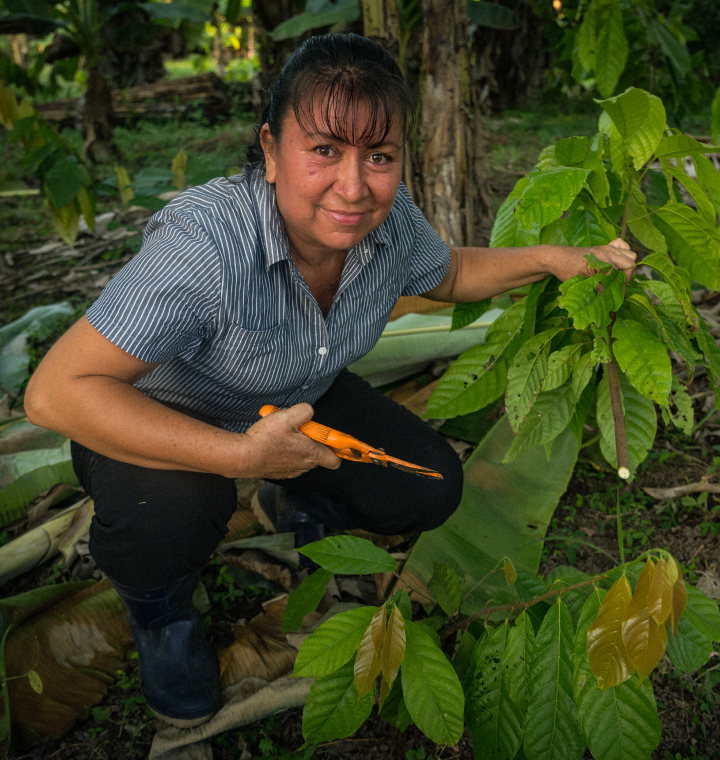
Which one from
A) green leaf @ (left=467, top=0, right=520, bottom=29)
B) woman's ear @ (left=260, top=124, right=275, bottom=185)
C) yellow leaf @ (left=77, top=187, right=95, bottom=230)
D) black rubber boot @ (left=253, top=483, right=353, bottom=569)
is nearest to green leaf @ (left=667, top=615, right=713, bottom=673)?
black rubber boot @ (left=253, top=483, right=353, bottom=569)

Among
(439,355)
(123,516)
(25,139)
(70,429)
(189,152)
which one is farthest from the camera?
(189,152)

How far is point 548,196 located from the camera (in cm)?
101

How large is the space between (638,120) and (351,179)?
47 cm

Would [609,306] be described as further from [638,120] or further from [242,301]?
[242,301]

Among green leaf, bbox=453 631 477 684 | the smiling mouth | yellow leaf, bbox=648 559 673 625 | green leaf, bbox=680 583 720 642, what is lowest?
green leaf, bbox=453 631 477 684

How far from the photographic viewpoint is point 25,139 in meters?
2.90

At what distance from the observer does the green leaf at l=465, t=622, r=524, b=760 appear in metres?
0.98

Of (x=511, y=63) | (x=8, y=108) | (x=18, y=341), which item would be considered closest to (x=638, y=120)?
(x=18, y=341)

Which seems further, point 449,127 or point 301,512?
point 449,127

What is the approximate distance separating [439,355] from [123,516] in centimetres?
114

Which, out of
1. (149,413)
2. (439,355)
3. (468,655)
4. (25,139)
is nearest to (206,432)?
(149,413)

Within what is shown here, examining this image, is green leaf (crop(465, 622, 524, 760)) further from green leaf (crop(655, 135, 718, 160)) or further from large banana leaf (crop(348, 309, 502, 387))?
large banana leaf (crop(348, 309, 502, 387))

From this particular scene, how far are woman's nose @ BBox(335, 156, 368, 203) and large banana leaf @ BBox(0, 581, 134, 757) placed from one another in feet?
3.45

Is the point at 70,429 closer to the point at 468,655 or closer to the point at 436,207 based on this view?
the point at 468,655
